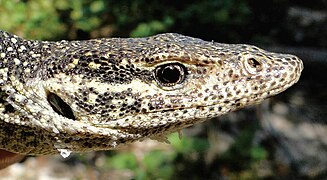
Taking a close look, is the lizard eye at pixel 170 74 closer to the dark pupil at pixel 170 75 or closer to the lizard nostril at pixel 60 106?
the dark pupil at pixel 170 75

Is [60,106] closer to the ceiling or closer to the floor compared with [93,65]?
closer to the floor

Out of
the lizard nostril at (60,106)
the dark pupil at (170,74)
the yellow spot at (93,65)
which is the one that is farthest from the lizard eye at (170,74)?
the lizard nostril at (60,106)

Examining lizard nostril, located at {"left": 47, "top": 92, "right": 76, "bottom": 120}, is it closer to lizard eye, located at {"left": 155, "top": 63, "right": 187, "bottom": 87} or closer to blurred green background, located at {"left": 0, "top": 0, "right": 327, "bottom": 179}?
lizard eye, located at {"left": 155, "top": 63, "right": 187, "bottom": 87}

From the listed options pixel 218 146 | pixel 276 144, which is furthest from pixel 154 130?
pixel 276 144

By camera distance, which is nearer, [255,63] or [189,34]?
[255,63]

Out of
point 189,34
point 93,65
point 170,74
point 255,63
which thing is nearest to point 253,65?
point 255,63

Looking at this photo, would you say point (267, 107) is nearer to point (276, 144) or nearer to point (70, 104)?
point (276, 144)

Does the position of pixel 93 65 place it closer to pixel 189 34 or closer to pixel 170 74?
pixel 170 74
